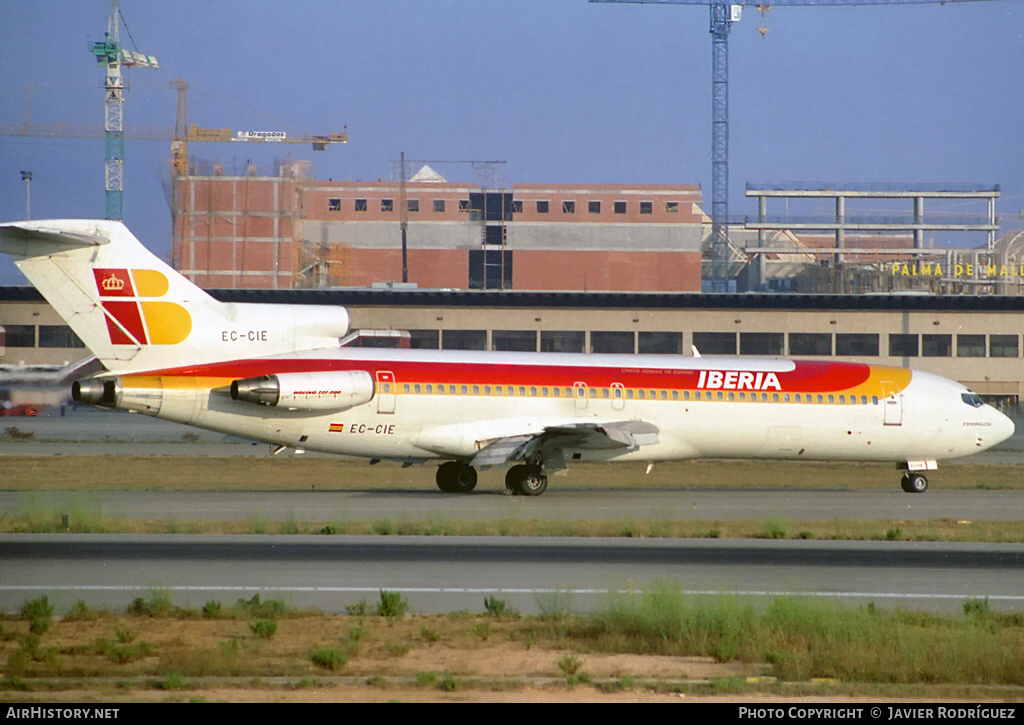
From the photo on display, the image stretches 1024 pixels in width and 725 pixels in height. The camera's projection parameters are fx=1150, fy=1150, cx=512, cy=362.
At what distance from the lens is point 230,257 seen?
89500 millimetres

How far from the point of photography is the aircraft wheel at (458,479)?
88.2 feet

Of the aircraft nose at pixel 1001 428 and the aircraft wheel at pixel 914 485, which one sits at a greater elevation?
the aircraft nose at pixel 1001 428

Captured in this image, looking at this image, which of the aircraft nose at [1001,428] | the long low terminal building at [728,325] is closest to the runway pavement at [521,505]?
the aircraft nose at [1001,428]

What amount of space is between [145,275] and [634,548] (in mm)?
12145

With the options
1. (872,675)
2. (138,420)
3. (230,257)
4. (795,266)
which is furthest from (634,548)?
(230,257)

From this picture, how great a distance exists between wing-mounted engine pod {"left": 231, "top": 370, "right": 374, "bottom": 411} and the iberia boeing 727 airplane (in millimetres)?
40

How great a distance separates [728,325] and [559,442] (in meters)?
32.7

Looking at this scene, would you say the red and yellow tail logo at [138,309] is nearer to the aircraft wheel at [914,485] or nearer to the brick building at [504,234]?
the aircraft wheel at [914,485]

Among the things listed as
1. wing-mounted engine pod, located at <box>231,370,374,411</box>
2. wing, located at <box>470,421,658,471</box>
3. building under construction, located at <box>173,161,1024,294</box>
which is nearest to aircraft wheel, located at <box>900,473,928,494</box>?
wing, located at <box>470,421,658,471</box>

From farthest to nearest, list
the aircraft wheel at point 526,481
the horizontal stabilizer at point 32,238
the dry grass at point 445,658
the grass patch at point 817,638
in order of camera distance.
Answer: the aircraft wheel at point 526,481 → the horizontal stabilizer at point 32,238 → the grass patch at point 817,638 → the dry grass at point 445,658

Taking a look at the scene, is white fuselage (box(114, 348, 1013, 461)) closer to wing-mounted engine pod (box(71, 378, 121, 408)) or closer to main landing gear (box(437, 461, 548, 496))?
wing-mounted engine pod (box(71, 378, 121, 408))

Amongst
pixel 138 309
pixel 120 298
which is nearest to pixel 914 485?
pixel 138 309

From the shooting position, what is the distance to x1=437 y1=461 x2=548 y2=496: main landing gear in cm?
Answer: 2616
